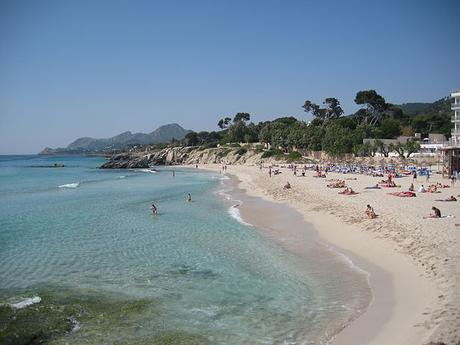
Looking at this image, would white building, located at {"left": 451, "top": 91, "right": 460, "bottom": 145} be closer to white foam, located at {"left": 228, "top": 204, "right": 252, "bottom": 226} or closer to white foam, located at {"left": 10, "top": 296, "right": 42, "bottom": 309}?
white foam, located at {"left": 228, "top": 204, "right": 252, "bottom": 226}

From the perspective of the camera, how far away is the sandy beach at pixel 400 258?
26.5ft

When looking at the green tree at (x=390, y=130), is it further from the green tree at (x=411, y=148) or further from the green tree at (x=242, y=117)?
the green tree at (x=242, y=117)

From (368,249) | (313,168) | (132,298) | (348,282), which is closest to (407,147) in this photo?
(313,168)

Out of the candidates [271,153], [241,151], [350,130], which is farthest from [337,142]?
[241,151]

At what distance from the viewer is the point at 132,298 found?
11.2 m

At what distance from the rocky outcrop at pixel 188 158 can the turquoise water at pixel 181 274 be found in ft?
204

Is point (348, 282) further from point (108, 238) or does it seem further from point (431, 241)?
point (108, 238)

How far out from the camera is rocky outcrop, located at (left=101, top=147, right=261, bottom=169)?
90188mm

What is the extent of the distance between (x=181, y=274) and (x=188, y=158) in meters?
93.6

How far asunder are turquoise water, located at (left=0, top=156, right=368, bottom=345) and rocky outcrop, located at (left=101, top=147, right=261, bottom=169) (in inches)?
→ 2453

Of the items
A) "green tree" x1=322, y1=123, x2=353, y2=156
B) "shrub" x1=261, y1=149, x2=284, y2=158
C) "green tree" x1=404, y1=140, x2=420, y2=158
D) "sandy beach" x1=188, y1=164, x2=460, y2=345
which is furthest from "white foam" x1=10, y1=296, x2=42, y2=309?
"shrub" x1=261, y1=149, x2=284, y2=158

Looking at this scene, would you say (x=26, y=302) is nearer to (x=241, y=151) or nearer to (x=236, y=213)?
(x=236, y=213)

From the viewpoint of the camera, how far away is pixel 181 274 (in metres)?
13.3

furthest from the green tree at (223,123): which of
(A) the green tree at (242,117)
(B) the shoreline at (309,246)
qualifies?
(B) the shoreline at (309,246)
